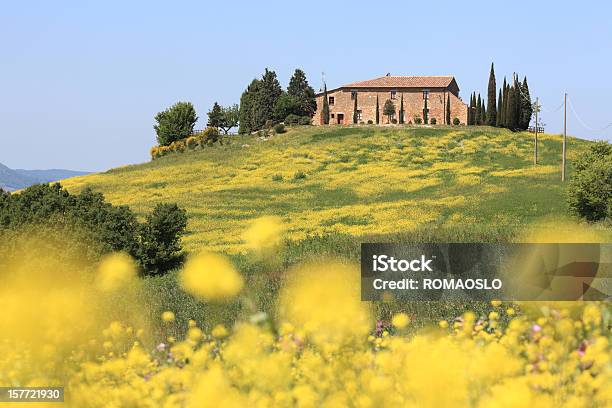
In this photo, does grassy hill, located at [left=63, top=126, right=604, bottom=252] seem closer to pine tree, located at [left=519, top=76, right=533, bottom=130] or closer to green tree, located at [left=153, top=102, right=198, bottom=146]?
pine tree, located at [left=519, top=76, right=533, bottom=130]

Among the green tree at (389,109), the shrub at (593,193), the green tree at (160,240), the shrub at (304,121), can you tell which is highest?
the green tree at (389,109)

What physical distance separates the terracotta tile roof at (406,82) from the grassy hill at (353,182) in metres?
19.4

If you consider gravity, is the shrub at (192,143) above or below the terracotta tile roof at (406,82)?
below

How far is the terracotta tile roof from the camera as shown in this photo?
94.0 m

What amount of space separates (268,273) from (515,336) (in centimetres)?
1071

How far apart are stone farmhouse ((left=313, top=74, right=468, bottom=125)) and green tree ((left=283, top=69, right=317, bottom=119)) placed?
1.86m

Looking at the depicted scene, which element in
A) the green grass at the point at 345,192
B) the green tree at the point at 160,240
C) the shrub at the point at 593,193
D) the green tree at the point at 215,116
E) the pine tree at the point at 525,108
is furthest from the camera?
the green tree at the point at 215,116

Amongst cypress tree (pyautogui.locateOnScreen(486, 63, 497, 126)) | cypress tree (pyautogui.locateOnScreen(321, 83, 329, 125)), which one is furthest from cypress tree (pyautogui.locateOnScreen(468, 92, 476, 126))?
cypress tree (pyautogui.locateOnScreen(321, 83, 329, 125))

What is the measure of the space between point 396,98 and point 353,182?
46.3 meters

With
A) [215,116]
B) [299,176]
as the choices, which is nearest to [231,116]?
[215,116]

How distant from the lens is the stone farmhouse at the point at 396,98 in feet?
304

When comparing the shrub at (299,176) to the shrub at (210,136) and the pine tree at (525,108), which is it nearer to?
the shrub at (210,136)

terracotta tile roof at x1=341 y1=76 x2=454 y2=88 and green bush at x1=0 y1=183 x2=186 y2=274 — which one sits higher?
terracotta tile roof at x1=341 y1=76 x2=454 y2=88

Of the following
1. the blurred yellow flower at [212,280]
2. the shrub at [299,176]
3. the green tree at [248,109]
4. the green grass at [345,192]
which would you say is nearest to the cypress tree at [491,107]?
the green grass at [345,192]
